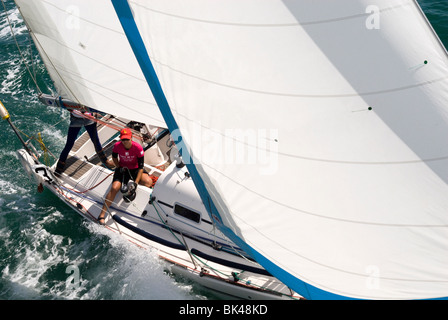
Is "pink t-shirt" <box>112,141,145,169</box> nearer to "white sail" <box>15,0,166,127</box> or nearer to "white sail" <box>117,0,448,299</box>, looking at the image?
"white sail" <box>15,0,166,127</box>

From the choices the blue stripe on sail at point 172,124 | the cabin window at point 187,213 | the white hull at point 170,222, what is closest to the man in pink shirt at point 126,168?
the white hull at point 170,222

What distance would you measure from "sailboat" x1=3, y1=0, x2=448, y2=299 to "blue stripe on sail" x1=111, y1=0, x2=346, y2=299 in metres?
0.02

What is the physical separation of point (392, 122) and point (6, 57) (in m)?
14.4

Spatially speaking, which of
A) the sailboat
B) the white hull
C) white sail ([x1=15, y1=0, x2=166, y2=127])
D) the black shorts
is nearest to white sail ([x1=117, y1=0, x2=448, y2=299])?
the sailboat

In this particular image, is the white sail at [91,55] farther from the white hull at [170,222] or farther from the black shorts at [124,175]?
the white hull at [170,222]

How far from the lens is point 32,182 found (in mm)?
10492

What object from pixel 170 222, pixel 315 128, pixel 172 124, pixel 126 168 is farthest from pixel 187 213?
pixel 315 128

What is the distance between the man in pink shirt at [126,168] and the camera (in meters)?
8.13

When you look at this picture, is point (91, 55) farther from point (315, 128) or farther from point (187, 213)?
point (315, 128)

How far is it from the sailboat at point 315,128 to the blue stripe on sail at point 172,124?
2 cm

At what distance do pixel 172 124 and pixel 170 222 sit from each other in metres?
3.60

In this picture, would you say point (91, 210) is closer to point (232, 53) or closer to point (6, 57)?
point (232, 53)

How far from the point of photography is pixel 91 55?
7098mm
